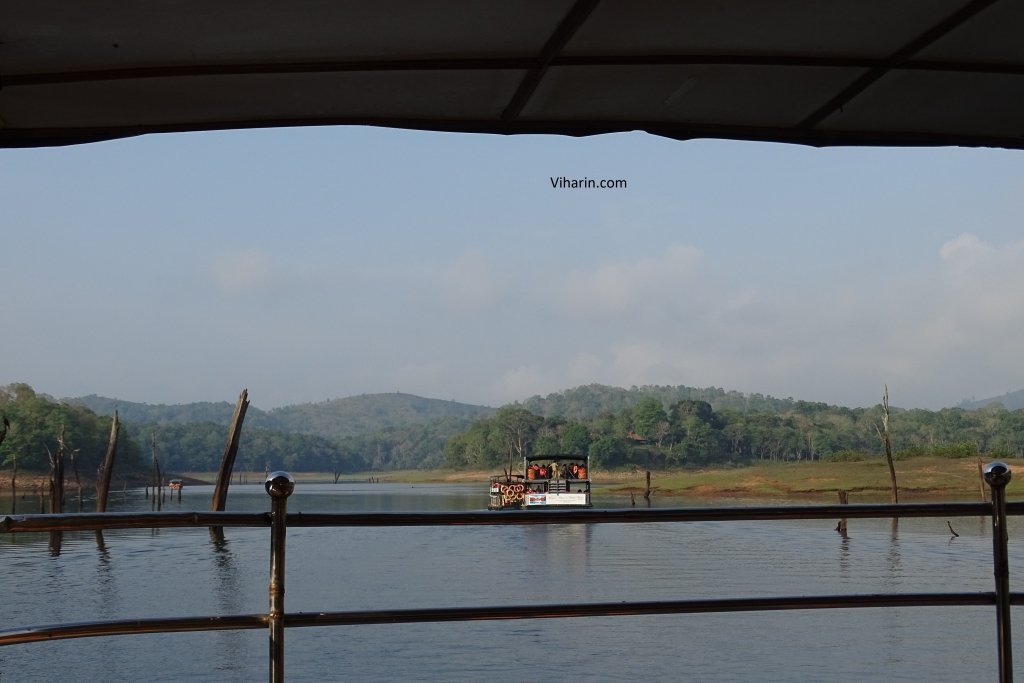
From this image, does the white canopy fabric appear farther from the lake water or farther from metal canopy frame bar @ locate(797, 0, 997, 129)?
the lake water

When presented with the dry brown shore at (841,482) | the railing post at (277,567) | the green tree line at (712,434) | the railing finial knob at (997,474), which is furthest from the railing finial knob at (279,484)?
the green tree line at (712,434)

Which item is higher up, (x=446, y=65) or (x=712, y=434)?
(x=446, y=65)

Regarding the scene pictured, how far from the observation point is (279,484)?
196cm

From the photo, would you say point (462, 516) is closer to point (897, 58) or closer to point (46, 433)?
point (897, 58)

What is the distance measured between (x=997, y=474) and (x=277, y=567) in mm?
1660

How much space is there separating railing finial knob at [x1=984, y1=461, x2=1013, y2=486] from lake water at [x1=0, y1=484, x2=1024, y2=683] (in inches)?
261

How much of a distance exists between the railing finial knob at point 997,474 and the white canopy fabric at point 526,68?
103 cm

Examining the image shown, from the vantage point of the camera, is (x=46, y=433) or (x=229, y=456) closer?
(x=229, y=456)

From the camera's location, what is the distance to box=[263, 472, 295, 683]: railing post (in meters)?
1.96

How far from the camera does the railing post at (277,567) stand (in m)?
1.96

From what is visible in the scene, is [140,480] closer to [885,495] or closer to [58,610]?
[885,495]

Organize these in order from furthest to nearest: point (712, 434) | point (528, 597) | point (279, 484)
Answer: point (712, 434) → point (528, 597) → point (279, 484)

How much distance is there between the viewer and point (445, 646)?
41.7 ft

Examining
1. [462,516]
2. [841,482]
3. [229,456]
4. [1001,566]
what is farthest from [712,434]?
[462,516]
